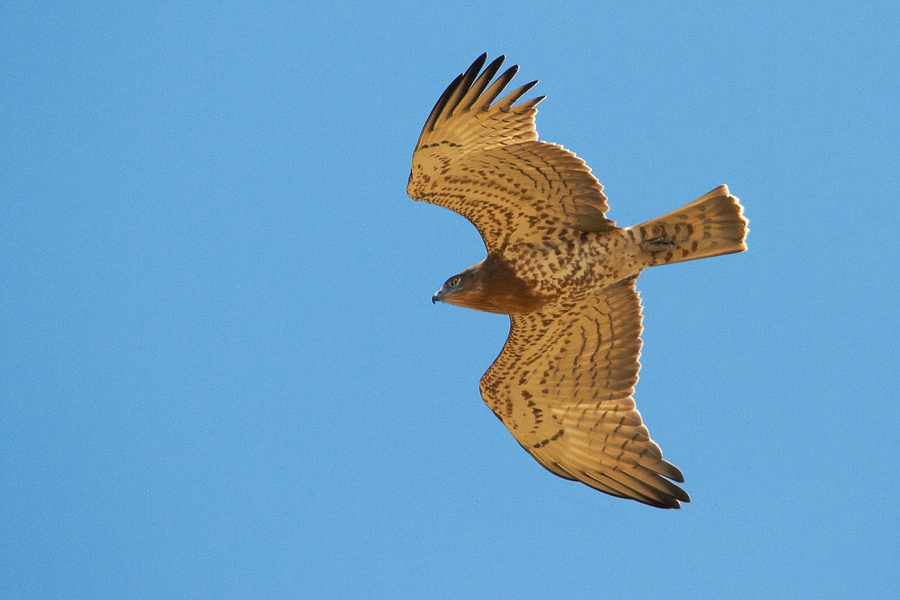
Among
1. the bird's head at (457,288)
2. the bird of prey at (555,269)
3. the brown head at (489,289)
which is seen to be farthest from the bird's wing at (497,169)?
the bird's head at (457,288)

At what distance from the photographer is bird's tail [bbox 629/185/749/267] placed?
9391 mm

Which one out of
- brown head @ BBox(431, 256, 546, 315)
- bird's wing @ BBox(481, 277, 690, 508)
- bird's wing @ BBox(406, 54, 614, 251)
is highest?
bird's wing @ BBox(406, 54, 614, 251)

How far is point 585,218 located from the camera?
31.9 feet

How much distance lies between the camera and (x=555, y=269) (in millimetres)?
9961

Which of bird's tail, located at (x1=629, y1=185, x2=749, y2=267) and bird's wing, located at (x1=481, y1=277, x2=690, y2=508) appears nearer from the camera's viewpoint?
bird's tail, located at (x1=629, y1=185, x2=749, y2=267)

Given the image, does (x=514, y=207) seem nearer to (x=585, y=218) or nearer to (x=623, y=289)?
(x=585, y=218)

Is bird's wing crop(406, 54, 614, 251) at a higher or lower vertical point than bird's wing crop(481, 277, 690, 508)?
higher

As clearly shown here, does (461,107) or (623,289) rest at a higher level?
(461,107)

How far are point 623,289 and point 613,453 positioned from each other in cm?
157

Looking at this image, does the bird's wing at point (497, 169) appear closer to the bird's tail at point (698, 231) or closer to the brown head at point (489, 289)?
the brown head at point (489, 289)

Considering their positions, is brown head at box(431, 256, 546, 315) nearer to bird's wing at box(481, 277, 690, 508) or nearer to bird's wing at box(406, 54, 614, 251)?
bird's wing at box(406, 54, 614, 251)

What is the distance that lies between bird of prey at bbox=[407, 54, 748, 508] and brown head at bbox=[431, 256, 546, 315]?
1 cm

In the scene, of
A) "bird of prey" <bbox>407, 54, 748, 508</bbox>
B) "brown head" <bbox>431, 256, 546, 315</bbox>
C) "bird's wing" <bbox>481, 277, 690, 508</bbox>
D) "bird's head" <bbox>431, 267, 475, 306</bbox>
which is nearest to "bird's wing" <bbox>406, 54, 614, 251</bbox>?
"bird of prey" <bbox>407, 54, 748, 508</bbox>

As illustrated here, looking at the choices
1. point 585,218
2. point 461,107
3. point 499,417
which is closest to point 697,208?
point 585,218
